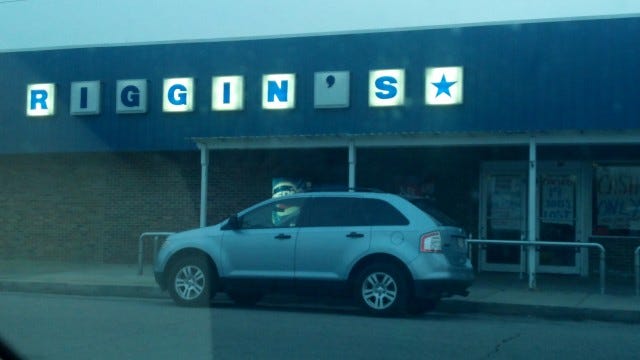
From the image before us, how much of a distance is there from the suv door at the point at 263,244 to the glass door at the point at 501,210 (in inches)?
268

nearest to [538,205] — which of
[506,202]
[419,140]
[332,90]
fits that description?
[506,202]

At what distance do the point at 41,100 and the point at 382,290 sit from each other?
1174 cm

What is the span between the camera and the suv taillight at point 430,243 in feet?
41.7

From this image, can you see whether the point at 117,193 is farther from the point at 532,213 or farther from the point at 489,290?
the point at 532,213

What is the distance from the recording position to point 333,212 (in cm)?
1350

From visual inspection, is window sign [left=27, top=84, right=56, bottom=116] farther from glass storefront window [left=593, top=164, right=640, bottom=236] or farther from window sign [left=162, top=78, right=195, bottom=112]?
glass storefront window [left=593, top=164, right=640, bottom=236]

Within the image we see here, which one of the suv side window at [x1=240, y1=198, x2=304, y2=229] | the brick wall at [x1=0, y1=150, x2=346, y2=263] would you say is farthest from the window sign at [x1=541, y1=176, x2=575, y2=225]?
the suv side window at [x1=240, y1=198, x2=304, y2=229]

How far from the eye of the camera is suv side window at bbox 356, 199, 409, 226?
13039 millimetres

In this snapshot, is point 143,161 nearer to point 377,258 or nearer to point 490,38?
point 490,38

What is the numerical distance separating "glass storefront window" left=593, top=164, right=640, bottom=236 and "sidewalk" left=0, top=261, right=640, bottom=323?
49.3 inches

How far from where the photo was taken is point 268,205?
13.7 m

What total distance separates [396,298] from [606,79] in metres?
7.05

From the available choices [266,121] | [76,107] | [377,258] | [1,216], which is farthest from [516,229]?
[1,216]

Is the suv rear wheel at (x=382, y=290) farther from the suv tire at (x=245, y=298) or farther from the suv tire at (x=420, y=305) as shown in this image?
the suv tire at (x=245, y=298)
